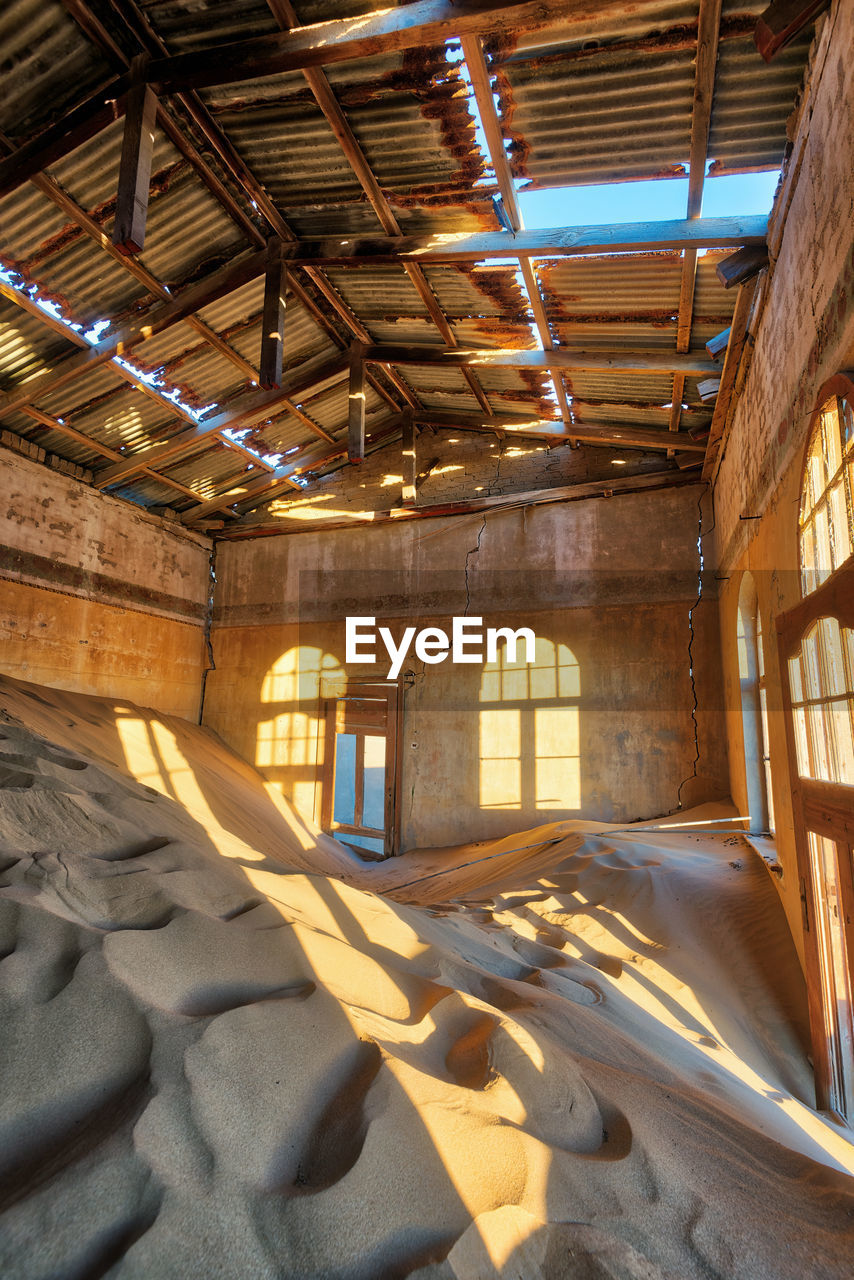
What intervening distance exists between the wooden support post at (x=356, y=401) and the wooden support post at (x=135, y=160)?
3.66 m

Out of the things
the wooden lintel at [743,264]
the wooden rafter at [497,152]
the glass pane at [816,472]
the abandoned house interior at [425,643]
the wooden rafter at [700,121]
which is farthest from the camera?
the wooden lintel at [743,264]

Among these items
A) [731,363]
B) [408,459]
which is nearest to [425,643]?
[408,459]

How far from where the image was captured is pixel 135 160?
14.9ft

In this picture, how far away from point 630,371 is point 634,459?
2.61 metres

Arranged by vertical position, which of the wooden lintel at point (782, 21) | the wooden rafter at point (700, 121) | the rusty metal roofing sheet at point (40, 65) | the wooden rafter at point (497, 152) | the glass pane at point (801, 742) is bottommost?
the glass pane at point (801, 742)

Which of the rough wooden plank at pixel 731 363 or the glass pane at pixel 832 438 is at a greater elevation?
the rough wooden plank at pixel 731 363

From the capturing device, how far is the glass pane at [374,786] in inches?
810

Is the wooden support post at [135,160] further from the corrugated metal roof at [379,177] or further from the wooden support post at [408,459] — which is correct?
the wooden support post at [408,459]

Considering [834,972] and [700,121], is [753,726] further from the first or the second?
[700,121]

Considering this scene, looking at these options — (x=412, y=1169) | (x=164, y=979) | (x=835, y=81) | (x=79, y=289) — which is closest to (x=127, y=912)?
(x=164, y=979)

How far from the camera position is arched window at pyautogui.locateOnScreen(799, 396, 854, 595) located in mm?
2904

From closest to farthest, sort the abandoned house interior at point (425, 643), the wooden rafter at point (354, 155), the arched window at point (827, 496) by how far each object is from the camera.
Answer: the abandoned house interior at point (425, 643) < the arched window at point (827, 496) < the wooden rafter at point (354, 155)

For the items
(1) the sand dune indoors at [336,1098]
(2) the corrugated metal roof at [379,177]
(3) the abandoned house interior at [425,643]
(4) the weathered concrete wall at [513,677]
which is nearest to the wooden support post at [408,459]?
(3) the abandoned house interior at [425,643]

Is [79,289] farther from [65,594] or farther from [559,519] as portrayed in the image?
[559,519]
